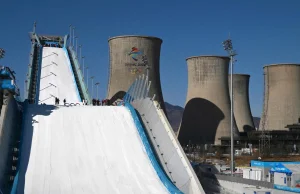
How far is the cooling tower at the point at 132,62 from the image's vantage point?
3650 cm

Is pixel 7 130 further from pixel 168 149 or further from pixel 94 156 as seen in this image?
pixel 168 149

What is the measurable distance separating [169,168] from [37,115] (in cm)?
604

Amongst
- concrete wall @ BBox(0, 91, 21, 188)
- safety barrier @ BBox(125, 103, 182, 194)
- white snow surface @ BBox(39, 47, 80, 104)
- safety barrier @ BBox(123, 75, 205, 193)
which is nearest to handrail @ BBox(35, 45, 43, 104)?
white snow surface @ BBox(39, 47, 80, 104)

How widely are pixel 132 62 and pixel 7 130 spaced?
69.7 ft

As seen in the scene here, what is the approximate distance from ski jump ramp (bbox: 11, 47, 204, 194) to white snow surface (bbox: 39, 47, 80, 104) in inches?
220

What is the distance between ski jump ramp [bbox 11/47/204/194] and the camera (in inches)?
565

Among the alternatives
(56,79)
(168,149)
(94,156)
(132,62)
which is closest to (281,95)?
(132,62)

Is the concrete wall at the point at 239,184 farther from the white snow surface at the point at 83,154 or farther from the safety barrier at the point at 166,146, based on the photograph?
the white snow surface at the point at 83,154

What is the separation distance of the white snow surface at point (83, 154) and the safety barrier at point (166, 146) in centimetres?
57

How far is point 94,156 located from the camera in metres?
16.3

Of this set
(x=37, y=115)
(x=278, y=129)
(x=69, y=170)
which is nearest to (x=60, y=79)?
(x=37, y=115)

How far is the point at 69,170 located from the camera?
598 inches

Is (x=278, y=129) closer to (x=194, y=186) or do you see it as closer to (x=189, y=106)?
(x=189, y=106)

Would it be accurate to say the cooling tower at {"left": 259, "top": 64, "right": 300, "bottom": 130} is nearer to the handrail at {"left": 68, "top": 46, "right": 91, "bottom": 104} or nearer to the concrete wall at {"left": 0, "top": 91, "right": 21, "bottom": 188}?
the handrail at {"left": 68, "top": 46, "right": 91, "bottom": 104}
